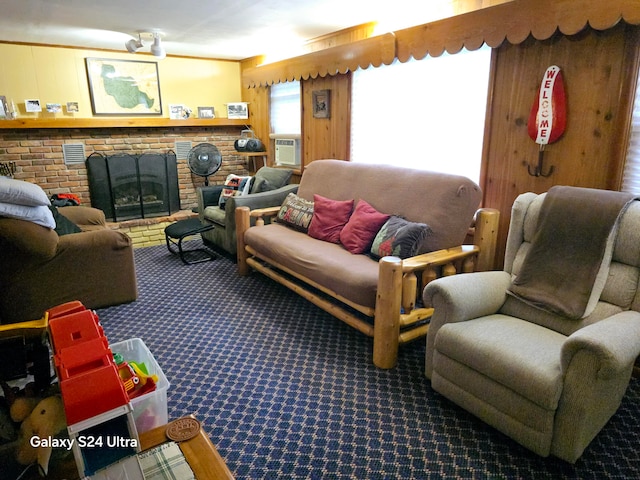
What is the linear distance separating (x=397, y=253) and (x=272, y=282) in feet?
4.95

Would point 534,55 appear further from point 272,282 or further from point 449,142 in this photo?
point 272,282

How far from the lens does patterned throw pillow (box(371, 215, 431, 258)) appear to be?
2.59 meters

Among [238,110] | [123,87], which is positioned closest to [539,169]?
[238,110]

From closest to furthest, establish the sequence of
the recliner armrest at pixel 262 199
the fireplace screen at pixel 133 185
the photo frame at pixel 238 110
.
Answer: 1. the recliner armrest at pixel 262 199
2. the fireplace screen at pixel 133 185
3. the photo frame at pixel 238 110

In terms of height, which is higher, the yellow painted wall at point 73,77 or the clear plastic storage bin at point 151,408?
the yellow painted wall at point 73,77

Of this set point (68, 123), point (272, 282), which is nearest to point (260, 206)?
point (272, 282)

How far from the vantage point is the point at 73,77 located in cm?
479

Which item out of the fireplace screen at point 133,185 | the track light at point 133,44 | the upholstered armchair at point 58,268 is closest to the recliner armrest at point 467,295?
the upholstered armchair at point 58,268

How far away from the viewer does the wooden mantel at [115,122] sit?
14.8ft

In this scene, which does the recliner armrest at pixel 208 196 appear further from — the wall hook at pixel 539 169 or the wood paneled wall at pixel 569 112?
the wall hook at pixel 539 169

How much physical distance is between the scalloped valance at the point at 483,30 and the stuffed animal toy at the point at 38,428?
108 inches

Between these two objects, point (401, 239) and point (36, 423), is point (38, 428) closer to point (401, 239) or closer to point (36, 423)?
point (36, 423)

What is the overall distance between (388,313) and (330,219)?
1171 mm

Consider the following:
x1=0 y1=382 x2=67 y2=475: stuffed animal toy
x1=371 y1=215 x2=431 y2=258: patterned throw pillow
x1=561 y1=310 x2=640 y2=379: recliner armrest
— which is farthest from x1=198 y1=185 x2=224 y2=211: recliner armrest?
x1=561 y1=310 x2=640 y2=379: recliner armrest
